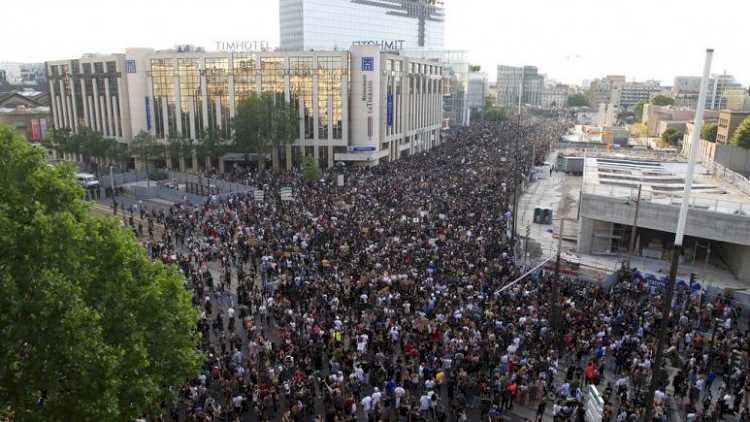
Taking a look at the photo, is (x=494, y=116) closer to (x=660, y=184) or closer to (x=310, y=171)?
(x=310, y=171)

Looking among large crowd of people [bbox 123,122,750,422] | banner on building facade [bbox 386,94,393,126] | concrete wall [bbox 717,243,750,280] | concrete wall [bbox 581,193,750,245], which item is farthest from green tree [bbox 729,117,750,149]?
banner on building facade [bbox 386,94,393,126]

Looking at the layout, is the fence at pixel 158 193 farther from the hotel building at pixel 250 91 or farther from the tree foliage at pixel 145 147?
the hotel building at pixel 250 91

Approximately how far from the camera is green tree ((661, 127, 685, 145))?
275 feet

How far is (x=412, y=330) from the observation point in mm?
18906

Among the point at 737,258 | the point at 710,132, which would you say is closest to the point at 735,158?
the point at 710,132

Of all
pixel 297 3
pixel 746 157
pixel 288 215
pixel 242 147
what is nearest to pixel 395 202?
pixel 288 215

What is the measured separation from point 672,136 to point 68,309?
299 ft

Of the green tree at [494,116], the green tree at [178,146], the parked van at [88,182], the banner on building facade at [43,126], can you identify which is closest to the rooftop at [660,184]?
the green tree at [178,146]

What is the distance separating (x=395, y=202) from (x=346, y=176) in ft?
50.3

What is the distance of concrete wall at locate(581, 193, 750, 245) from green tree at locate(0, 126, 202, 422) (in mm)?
24250

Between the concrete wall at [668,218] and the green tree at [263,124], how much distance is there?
33087 mm

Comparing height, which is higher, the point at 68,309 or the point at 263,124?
the point at 263,124

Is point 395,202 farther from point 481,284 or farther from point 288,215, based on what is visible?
point 481,284

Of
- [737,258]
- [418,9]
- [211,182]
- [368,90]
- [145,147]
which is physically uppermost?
[418,9]
